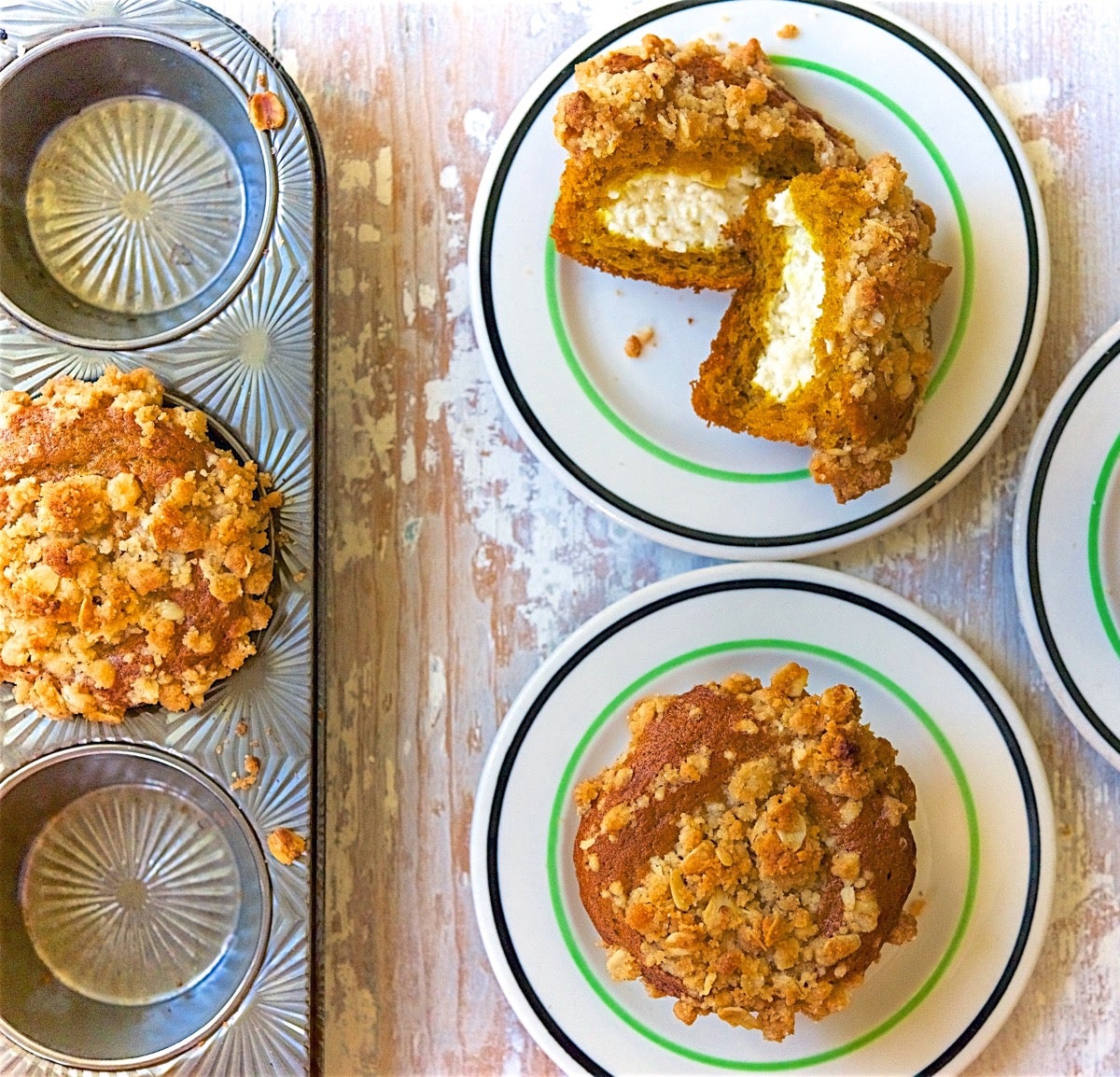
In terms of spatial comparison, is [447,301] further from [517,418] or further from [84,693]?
[84,693]

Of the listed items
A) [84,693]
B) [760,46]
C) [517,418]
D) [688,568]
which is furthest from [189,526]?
[760,46]

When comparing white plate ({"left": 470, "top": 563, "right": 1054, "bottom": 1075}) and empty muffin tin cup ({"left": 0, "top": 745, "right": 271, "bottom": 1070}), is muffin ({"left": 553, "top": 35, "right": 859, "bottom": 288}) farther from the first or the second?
empty muffin tin cup ({"left": 0, "top": 745, "right": 271, "bottom": 1070})

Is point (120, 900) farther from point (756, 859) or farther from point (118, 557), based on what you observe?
point (756, 859)

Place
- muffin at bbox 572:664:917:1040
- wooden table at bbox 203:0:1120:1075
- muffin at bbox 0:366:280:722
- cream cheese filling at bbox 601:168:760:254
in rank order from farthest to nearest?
wooden table at bbox 203:0:1120:1075
cream cheese filling at bbox 601:168:760:254
muffin at bbox 0:366:280:722
muffin at bbox 572:664:917:1040

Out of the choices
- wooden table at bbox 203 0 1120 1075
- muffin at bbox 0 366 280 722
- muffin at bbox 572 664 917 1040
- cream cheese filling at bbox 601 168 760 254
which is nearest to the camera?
muffin at bbox 572 664 917 1040

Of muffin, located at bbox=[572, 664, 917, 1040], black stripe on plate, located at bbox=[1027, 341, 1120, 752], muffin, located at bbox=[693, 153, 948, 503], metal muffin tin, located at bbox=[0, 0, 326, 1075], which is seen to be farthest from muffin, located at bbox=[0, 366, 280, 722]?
black stripe on plate, located at bbox=[1027, 341, 1120, 752]

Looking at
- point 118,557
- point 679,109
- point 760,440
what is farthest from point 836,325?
point 118,557
